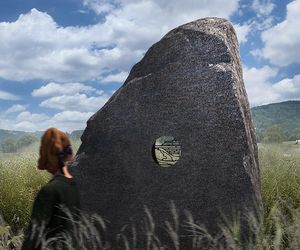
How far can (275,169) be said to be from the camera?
26.6 feet

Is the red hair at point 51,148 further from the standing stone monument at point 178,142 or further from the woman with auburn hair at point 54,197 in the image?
the standing stone monument at point 178,142

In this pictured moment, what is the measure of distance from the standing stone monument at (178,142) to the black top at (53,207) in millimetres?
1820

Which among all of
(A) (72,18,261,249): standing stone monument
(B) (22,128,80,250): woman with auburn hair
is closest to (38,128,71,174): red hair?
(B) (22,128,80,250): woman with auburn hair

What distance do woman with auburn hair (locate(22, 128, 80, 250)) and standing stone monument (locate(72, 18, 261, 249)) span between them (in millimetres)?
1776

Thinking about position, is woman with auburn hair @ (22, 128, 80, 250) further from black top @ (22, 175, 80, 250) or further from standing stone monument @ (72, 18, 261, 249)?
standing stone monument @ (72, 18, 261, 249)

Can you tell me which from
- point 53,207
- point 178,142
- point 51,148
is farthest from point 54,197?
point 178,142

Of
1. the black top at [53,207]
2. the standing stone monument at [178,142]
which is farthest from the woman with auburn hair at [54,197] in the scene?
the standing stone monument at [178,142]

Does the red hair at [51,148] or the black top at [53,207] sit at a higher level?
the red hair at [51,148]

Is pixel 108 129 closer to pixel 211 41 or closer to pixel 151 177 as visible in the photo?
pixel 151 177

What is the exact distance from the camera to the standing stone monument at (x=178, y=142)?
540cm

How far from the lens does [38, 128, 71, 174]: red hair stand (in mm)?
3752

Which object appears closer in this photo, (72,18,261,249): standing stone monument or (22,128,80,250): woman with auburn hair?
(22,128,80,250): woman with auburn hair

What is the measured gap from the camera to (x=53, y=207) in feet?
11.9

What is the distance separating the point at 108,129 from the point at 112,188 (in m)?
0.63
